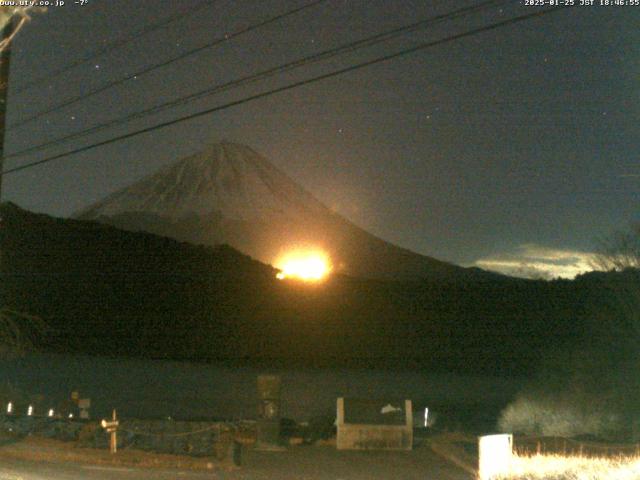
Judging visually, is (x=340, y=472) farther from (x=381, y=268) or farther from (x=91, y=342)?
(x=381, y=268)

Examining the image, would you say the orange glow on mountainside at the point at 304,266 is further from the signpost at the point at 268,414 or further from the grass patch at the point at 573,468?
the grass patch at the point at 573,468

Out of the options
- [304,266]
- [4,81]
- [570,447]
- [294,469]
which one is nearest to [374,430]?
[294,469]

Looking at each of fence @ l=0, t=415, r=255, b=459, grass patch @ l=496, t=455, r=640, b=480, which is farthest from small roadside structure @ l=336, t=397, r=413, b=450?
grass patch @ l=496, t=455, r=640, b=480

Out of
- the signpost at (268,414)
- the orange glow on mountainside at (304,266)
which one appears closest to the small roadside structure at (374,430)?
the signpost at (268,414)

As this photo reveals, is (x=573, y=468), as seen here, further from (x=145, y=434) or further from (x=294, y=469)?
(x=145, y=434)

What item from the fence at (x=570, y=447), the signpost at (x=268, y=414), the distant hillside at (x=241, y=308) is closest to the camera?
the fence at (x=570, y=447)

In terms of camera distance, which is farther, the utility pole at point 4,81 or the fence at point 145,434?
the fence at point 145,434

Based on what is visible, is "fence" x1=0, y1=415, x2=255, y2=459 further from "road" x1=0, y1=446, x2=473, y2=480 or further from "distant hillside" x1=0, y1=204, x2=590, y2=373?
"distant hillside" x1=0, y1=204, x2=590, y2=373

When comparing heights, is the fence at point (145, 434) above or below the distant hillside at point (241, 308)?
below
